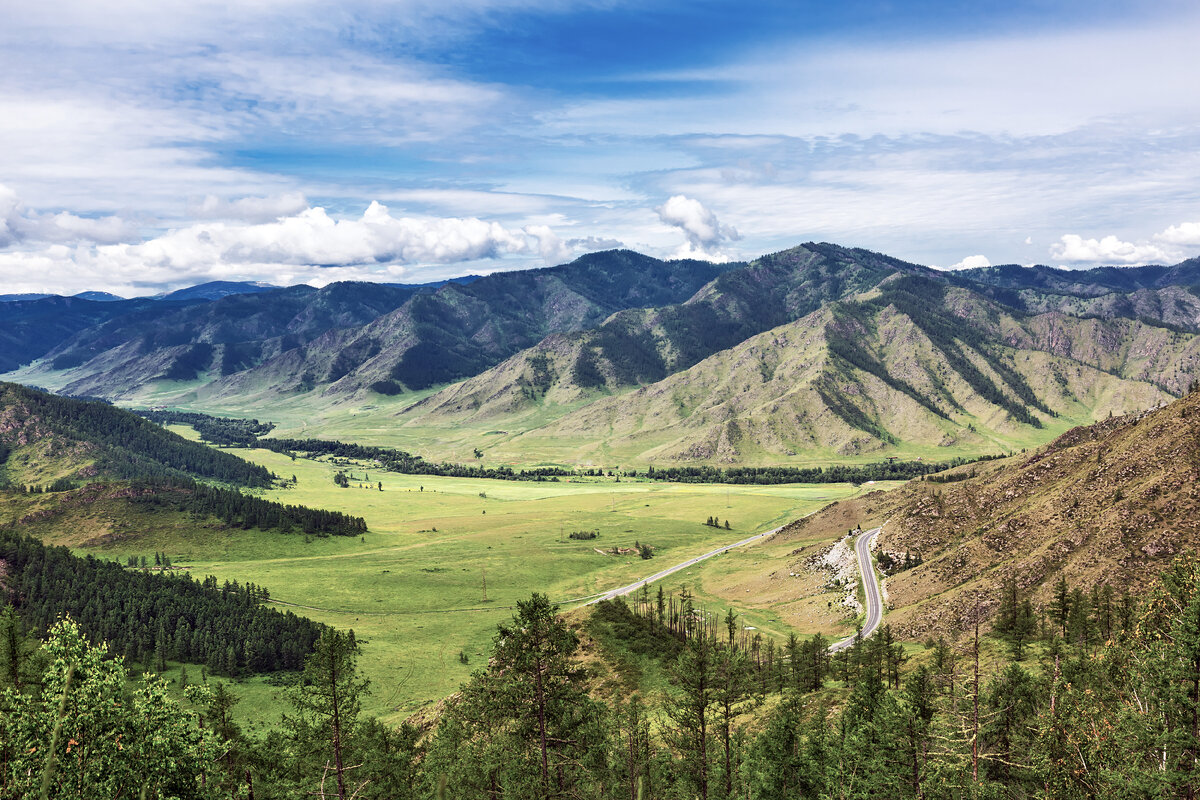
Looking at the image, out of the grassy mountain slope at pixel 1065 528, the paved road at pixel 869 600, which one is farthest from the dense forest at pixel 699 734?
the paved road at pixel 869 600

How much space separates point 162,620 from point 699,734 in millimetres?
175266

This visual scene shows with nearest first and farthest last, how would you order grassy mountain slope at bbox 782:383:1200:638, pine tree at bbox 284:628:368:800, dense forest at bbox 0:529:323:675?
pine tree at bbox 284:628:368:800 → grassy mountain slope at bbox 782:383:1200:638 → dense forest at bbox 0:529:323:675

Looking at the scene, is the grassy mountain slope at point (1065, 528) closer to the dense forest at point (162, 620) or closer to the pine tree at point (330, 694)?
the pine tree at point (330, 694)

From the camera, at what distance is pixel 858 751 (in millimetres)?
54750

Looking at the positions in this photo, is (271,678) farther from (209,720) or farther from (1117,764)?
(1117,764)

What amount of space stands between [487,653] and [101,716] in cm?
15381

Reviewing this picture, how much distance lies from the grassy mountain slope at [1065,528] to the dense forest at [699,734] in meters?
42.7

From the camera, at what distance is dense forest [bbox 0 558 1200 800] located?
3048 centimetres

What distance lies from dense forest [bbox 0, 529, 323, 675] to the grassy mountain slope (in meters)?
149

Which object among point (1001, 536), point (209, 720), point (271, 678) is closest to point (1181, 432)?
point (1001, 536)

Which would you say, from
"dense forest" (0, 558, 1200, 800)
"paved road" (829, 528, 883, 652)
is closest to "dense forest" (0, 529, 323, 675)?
"dense forest" (0, 558, 1200, 800)

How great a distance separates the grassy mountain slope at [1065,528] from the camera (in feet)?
422

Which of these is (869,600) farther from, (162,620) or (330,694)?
(162,620)

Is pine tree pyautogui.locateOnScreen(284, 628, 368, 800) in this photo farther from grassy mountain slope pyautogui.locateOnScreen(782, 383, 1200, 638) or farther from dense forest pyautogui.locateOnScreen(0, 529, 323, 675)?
dense forest pyautogui.locateOnScreen(0, 529, 323, 675)
